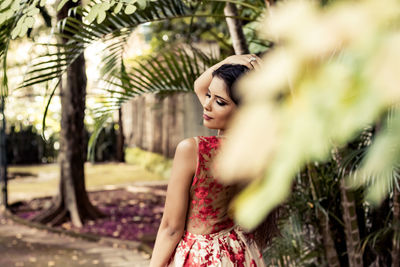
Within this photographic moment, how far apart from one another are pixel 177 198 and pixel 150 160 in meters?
Result: 11.3

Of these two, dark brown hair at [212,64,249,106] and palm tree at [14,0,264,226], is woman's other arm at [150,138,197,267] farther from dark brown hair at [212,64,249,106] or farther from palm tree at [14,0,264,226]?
palm tree at [14,0,264,226]

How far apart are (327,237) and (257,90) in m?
2.84

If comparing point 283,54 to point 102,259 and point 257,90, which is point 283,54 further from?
point 102,259

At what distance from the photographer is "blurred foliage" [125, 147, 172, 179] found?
39.2ft

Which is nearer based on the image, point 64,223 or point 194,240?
point 194,240

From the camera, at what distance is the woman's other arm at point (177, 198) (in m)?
1.81

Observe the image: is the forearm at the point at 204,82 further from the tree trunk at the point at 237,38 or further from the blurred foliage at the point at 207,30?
the blurred foliage at the point at 207,30

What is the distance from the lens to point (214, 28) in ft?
25.9

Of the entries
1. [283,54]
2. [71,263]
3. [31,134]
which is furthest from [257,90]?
[31,134]

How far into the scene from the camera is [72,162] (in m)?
7.30

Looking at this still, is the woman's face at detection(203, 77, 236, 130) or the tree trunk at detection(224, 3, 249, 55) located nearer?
the woman's face at detection(203, 77, 236, 130)

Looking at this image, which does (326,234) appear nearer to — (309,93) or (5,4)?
(5,4)

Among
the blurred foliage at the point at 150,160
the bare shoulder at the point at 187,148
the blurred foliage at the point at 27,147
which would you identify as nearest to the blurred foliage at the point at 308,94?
the bare shoulder at the point at 187,148

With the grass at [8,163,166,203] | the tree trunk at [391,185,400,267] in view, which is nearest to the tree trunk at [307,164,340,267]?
the tree trunk at [391,185,400,267]
